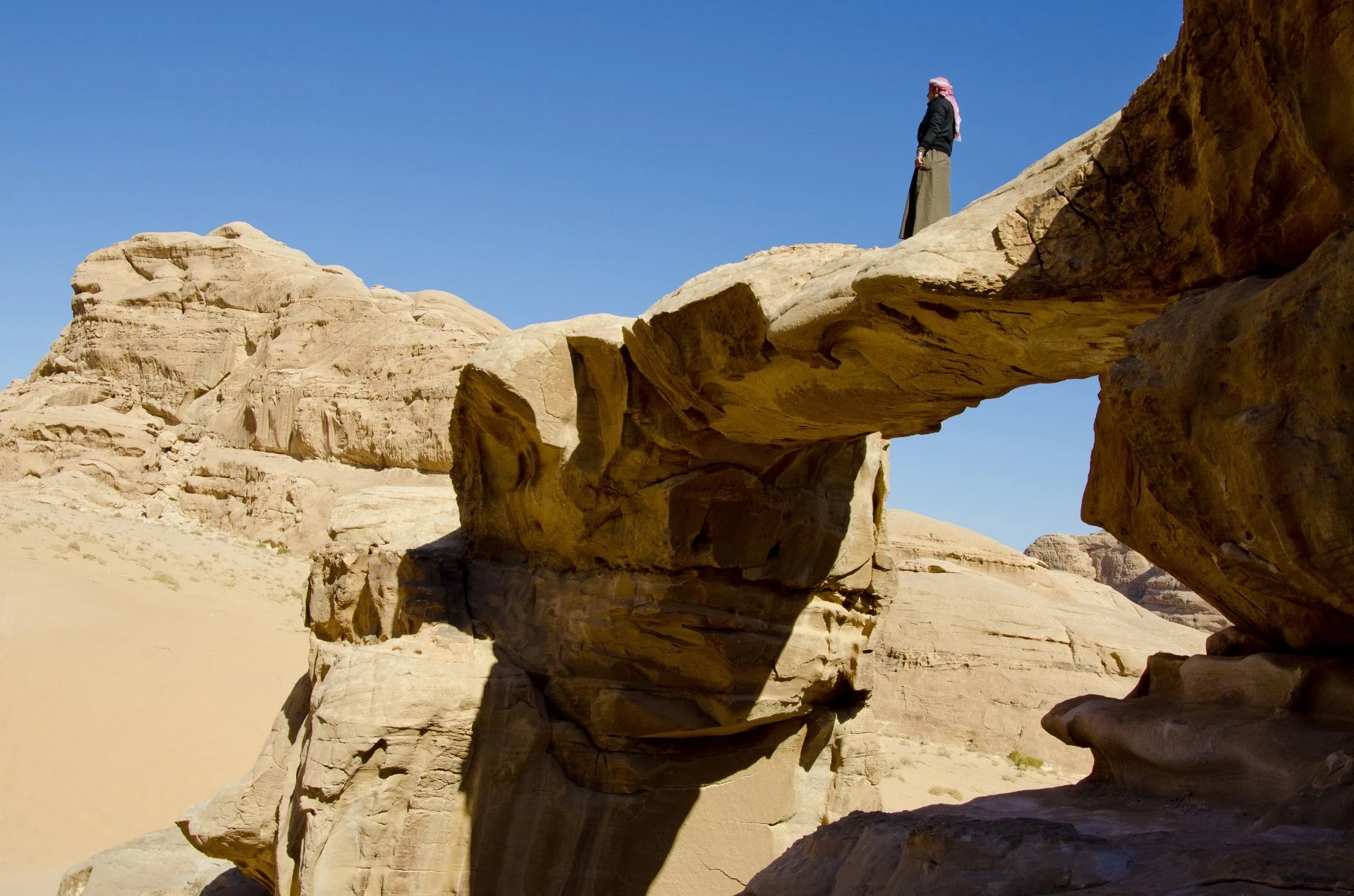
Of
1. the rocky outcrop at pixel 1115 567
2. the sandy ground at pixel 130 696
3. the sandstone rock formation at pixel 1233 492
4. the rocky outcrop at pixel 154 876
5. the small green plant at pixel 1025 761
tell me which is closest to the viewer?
the sandstone rock formation at pixel 1233 492

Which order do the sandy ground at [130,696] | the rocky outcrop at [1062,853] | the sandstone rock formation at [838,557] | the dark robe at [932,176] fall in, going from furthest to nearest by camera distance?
the sandy ground at [130,696] < the dark robe at [932,176] < the sandstone rock formation at [838,557] < the rocky outcrop at [1062,853]

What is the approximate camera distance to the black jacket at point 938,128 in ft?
20.3

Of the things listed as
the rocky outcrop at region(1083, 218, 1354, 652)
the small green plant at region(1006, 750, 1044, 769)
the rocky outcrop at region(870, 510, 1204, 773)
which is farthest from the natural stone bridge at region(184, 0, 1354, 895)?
the rocky outcrop at region(870, 510, 1204, 773)

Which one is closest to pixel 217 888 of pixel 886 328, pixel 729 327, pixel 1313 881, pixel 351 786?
pixel 351 786

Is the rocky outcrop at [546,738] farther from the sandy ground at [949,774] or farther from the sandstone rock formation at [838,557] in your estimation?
the sandy ground at [949,774]

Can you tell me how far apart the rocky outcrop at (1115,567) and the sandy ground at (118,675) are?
21.4 meters

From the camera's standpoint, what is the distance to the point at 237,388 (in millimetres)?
31016

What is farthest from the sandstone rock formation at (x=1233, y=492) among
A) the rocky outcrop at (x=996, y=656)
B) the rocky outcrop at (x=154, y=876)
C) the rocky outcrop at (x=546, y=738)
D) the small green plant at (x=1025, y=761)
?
the small green plant at (x=1025, y=761)

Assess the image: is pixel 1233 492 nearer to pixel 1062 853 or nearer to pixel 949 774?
pixel 1062 853

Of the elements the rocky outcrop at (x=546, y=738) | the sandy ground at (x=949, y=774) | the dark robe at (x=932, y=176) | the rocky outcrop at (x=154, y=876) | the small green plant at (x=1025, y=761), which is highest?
the dark robe at (x=932, y=176)

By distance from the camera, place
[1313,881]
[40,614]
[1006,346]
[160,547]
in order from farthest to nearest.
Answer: [160,547] → [40,614] → [1006,346] → [1313,881]

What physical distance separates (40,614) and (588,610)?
14996 mm

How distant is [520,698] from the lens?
7625 mm

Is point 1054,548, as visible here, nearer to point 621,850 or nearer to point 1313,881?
point 621,850
